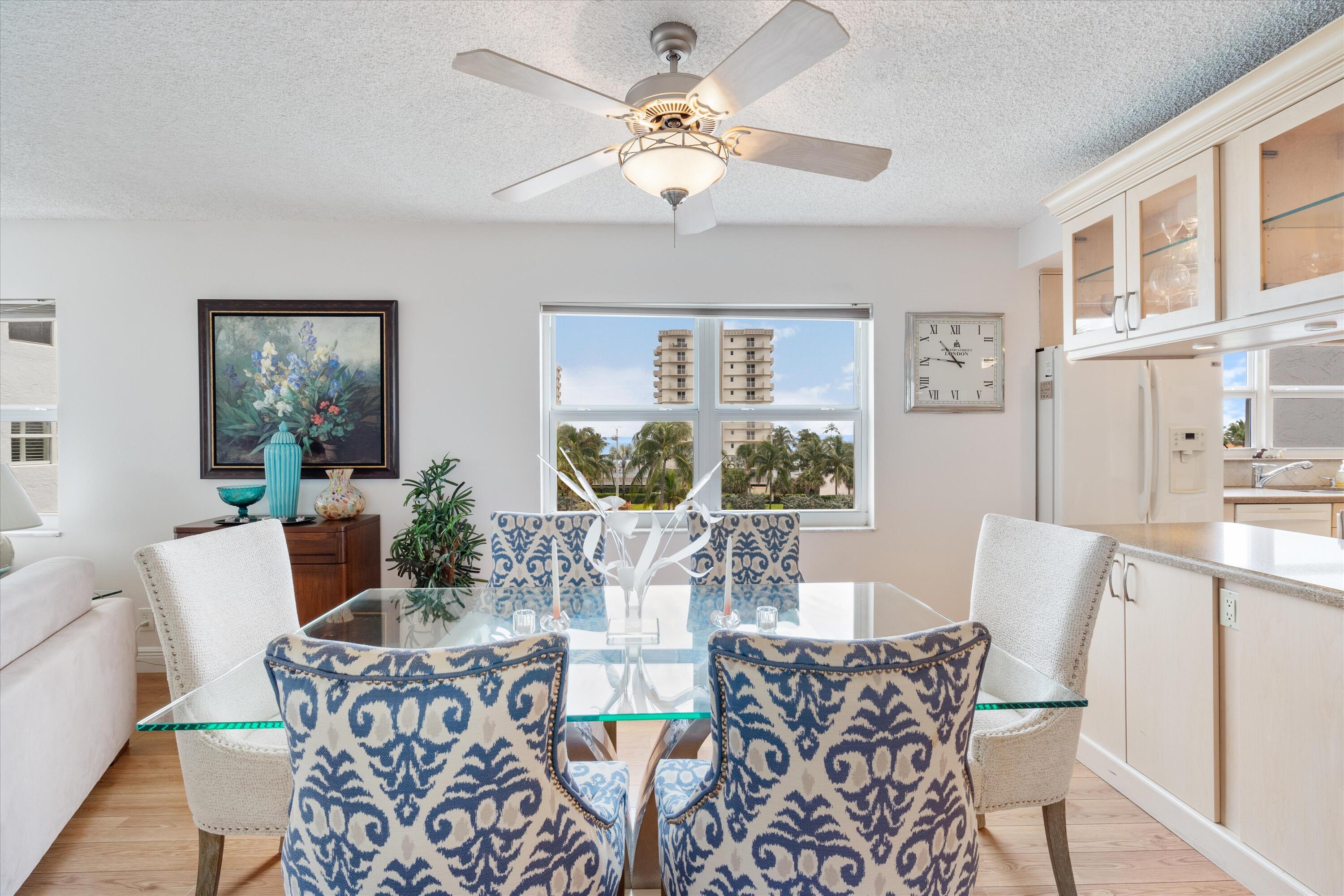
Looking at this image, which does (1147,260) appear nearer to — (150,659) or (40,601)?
(40,601)

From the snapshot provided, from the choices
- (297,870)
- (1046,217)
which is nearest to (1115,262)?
(1046,217)

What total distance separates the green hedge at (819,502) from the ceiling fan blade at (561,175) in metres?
2.31

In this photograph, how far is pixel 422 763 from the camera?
0.92 metres

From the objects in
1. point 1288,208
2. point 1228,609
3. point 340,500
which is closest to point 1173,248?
point 1288,208

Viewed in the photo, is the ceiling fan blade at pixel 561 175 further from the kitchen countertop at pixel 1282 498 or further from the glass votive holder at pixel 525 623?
the kitchen countertop at pixel 1282 498

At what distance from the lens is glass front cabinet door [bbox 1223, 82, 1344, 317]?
1758 millimetres

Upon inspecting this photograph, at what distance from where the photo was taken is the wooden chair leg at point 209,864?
1.64 meters

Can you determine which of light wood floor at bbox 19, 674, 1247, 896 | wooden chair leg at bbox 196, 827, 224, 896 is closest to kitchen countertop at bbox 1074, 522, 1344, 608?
light wood floor at bbox 19, 674, 1247, 896

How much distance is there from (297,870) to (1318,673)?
2151 mm

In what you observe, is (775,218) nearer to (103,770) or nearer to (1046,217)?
(1046,217)

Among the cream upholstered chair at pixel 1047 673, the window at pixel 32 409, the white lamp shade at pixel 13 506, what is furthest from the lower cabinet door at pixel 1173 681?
the window at pixel 32 409

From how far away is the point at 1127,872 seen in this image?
1914 millimetres

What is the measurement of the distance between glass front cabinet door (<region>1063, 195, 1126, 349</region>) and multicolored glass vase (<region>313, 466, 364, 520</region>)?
128 inches

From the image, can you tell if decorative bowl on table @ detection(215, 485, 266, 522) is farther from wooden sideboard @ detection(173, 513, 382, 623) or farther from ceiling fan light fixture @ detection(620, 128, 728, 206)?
ceiling fan light fixture @ detection(620, 128, 728, 206)
